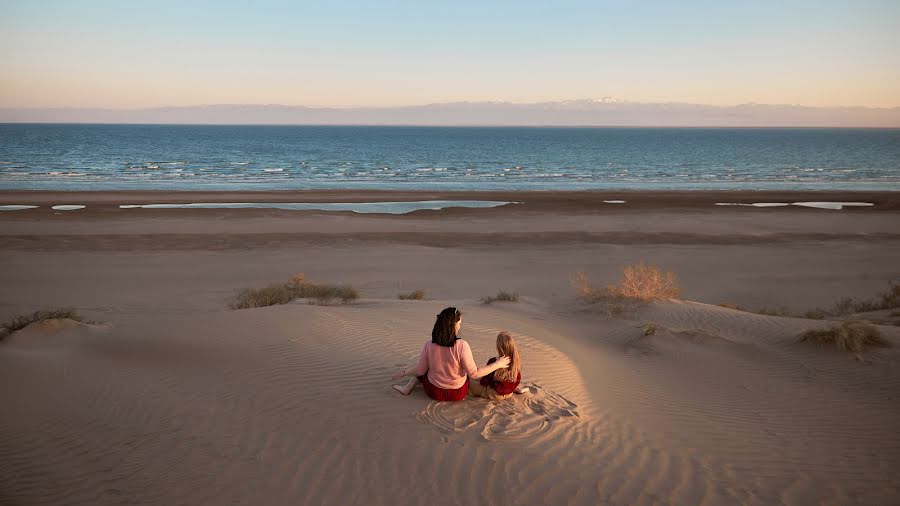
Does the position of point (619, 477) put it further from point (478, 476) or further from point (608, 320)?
point (608, 320)

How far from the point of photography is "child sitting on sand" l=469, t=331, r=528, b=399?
6.73m

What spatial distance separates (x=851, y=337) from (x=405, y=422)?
25.7ft

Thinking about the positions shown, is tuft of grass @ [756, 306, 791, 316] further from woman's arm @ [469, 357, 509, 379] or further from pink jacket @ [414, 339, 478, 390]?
pink jacket @ [414, 339, 478, 390]

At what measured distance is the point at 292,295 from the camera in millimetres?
13703

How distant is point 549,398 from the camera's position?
23.6 ft

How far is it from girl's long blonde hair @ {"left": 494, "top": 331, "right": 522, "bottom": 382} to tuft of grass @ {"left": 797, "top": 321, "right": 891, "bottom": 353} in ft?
20.7

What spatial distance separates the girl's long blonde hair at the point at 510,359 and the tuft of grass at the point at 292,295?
7140 millimetres

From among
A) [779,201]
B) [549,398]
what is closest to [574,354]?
[549,398]

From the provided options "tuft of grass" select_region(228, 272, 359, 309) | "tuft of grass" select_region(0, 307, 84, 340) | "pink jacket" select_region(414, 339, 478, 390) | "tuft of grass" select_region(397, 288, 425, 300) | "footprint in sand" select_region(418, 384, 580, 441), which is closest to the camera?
"footprint in sand" select_region(418, 384, 580, 441)

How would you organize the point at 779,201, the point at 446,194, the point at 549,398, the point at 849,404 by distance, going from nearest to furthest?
the point at 549,398
the point at 849,404
the point at 779,201
the point at 446,194

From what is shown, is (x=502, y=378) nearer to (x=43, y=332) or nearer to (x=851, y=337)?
(x=851, y=337)

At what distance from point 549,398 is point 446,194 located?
109 ft

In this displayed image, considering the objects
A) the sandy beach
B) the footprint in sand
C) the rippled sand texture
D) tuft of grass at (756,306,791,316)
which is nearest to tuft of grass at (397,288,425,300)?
the sandy beach

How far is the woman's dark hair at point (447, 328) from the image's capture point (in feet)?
21.3
